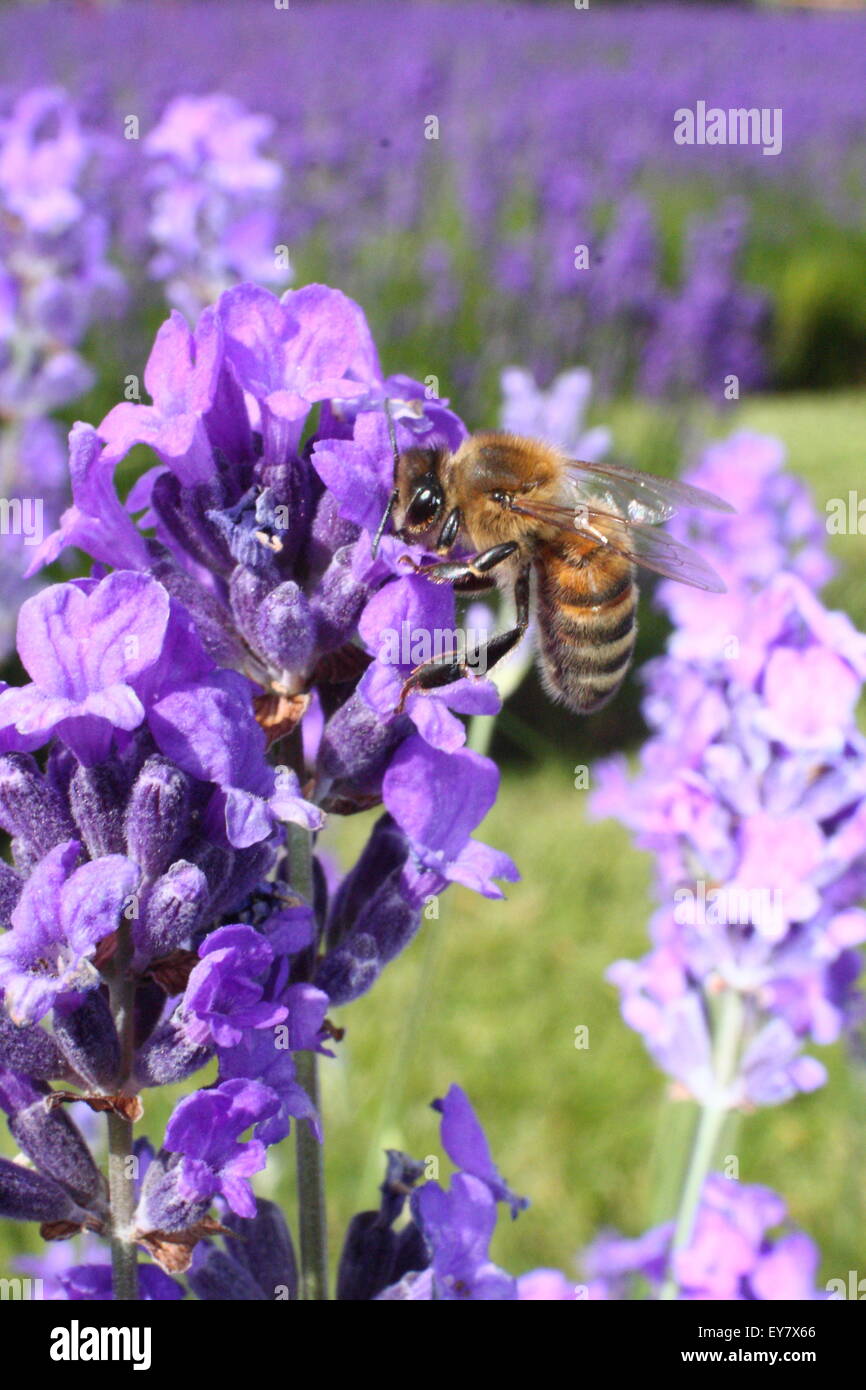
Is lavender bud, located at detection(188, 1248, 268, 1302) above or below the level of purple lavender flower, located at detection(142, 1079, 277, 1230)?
below

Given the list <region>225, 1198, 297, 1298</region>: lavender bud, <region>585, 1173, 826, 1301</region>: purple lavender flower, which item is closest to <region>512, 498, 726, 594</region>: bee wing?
<region>585, 1173, 826, 1301</region>: purple lavender flower

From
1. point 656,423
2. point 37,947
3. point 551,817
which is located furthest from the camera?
point 656,423

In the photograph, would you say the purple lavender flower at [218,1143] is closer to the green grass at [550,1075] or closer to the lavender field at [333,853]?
the lavender field at [333,853]

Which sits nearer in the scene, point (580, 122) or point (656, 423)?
point (656, 423)

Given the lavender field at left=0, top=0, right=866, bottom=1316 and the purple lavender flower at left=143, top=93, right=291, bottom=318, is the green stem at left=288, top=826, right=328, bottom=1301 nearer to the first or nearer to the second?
the lavender field at left=0, top=0, right=866, bottom=1316

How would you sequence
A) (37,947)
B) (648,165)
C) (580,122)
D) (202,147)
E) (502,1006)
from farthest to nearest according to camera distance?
(648,165), (580,122), (502,1006), (202,147), (37,947)
